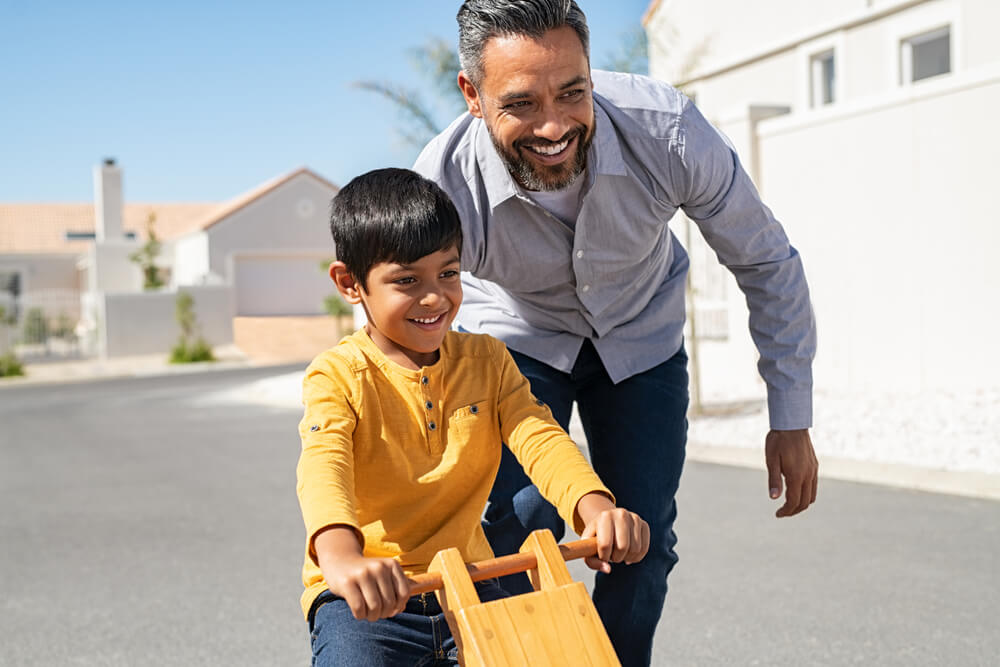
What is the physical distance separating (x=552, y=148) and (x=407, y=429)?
2.54ft

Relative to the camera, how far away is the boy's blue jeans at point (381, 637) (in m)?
2.19

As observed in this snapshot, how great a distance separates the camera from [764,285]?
3.09 meters

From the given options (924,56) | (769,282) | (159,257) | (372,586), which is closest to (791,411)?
(769,282)

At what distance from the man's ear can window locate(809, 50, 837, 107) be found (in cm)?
1461

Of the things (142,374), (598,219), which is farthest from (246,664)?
(142,374)

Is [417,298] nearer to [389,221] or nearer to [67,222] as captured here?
[389,221]

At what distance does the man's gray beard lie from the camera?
2705mm

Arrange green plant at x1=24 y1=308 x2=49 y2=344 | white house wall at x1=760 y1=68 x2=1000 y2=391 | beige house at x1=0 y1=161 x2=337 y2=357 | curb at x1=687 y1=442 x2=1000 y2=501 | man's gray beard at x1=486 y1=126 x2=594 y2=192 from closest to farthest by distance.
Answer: man's gray beard at x1=486 y1=126 x2=594 y2=192
curb at x1=687 y1=442 x2=1000 y2=501
white house wall at x1=760 y1=68 x2=1000 y2=391
beige house at x1=0 y1=161 x2=337 y2=357
green plant at x1=24 y1=308 x2=49 y2=344

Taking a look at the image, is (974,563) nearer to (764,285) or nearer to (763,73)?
(764,285)

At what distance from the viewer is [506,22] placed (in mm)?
2557

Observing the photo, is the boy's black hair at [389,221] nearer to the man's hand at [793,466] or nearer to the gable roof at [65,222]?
the man's hand at [793,466]

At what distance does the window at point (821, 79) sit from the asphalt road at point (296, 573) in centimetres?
980

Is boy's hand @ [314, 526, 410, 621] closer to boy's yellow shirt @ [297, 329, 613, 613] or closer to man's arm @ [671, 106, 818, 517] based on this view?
boy's yellow shirt @ [297, 329, 613, 613]

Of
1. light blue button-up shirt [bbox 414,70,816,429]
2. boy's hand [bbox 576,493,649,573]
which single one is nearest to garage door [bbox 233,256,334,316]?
light blue button-up shirt [bbox 414,70,816,429]
